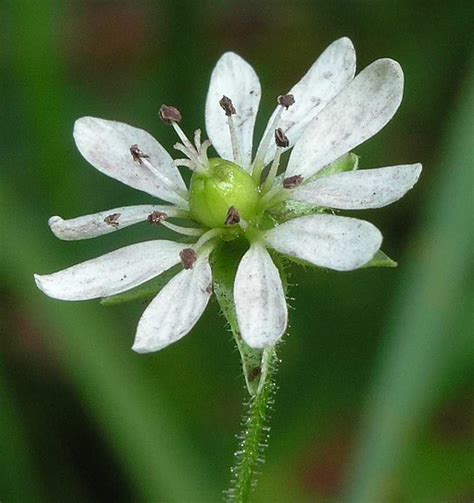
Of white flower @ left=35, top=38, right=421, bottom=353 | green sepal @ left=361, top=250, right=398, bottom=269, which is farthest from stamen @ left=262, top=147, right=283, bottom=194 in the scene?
green sepal @ left=361, top=250, right=398, bottom=269

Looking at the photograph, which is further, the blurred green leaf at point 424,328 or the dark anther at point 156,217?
the blurred green leaf at point 424,328

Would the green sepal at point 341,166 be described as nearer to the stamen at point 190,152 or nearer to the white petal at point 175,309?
the stamen at point 190,152

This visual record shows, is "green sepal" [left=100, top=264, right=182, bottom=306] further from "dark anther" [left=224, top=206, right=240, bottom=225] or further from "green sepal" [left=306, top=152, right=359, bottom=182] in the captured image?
"green sepal" [left=306, top=152, right=359, bottom=182]

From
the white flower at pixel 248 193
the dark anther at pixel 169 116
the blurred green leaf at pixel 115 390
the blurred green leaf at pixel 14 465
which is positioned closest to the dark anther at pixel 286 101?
the white flower at pixel 248 193

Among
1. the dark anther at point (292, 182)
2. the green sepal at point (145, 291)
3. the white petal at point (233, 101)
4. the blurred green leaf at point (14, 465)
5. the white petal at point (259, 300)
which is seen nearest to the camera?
the white petal at point (259, 300)

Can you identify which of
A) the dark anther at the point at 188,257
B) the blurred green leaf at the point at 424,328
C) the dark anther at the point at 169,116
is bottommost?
the blurred green leaf at the point at 424,328

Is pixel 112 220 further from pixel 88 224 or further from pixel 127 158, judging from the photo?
pixel 127 158

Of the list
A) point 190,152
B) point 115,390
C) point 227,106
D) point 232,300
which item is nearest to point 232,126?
point 227,106
